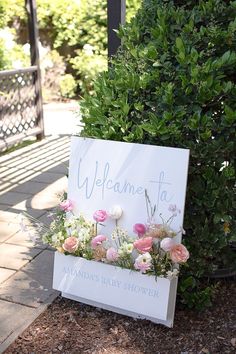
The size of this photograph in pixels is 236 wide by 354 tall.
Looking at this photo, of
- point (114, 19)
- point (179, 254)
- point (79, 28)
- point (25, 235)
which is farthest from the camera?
point (79, 28)

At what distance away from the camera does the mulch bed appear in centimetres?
200

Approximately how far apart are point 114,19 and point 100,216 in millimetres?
1555

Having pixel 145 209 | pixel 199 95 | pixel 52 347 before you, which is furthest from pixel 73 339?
pixel 199 95

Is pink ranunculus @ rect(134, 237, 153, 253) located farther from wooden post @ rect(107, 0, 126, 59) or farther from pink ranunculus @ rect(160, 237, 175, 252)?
wooden post @ rect(107, 0, 126, 59)

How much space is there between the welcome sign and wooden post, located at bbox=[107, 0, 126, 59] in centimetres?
106

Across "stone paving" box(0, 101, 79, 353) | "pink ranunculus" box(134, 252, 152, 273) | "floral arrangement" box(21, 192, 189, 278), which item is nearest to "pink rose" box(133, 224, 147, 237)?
"floral arrangement" box(21, 192, 189, 278)

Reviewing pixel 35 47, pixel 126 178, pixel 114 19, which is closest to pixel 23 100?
pixel 35 47

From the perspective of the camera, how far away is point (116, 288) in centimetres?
217

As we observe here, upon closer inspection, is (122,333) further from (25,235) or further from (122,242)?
(25,235)

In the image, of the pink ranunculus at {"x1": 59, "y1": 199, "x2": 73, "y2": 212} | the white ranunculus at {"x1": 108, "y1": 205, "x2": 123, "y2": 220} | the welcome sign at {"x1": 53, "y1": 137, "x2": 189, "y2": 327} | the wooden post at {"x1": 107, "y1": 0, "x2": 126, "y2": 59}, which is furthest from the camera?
the wooden post at {"x1": 107, "y1": 0, "x2": 126, "y2": 59}

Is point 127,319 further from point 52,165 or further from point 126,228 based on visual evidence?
point 52,165

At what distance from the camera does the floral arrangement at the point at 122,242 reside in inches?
78.3

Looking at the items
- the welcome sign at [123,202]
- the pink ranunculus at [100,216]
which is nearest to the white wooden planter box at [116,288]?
the welcome sign at [123,202]

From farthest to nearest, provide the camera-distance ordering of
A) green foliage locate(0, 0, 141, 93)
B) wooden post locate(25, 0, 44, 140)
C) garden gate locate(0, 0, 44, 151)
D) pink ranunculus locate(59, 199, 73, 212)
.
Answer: green foliage locate(0, 0, 141, 93)
wooden post locate(25, 0, 44, 140)
garden gate locate(0, 0, 44, 151)
pink ranunculus locate(59, 199, 73, 212)
